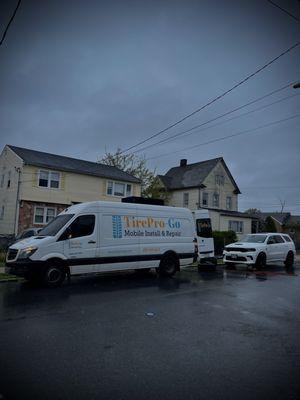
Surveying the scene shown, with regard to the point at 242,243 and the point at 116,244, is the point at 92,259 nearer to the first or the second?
the point at 116,244

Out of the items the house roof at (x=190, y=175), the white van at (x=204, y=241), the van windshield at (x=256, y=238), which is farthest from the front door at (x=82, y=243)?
the house roof at (x=190, y=175)

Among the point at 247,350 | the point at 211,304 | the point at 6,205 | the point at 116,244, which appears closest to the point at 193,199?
the point at 6,205

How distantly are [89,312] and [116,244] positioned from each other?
4.64 meters

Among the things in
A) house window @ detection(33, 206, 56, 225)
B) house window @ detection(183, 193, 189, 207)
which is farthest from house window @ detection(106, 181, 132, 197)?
house window @ detection(183, 193, 189, 207)

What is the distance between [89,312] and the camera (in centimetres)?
720

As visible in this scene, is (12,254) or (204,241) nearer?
(12,254)

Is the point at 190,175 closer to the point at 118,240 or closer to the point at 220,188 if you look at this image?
the point at 220,188

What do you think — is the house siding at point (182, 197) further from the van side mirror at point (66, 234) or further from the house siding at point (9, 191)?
the van side mirror at point (66, 234)

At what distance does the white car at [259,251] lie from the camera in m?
16.5

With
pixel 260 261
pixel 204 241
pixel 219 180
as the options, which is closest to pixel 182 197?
pixel 219 180

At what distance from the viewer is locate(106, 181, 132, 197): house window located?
32.8 meters

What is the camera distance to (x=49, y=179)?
93.3 ft

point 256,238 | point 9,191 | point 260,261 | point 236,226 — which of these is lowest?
point 260,261

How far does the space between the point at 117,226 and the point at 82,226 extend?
135cm
